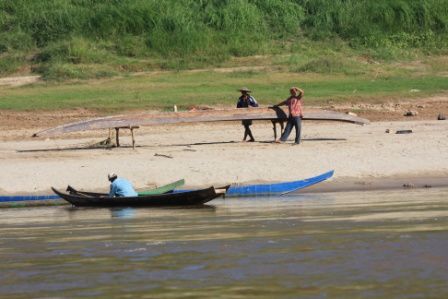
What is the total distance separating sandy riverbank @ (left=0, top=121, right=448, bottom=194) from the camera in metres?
20.5

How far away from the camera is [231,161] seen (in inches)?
848

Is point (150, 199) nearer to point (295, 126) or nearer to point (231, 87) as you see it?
point (295, 126)

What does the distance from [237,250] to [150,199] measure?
450 centimetres

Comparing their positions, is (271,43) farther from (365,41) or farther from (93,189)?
(93,189)

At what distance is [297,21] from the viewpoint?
35.6m

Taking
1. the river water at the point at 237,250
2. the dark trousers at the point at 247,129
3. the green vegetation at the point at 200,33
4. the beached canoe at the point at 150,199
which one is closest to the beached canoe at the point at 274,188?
the river water at the point at 237,250

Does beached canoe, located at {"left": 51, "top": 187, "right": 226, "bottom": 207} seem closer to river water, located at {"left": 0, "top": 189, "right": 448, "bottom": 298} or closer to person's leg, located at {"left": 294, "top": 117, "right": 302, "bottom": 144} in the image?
river water, located at {"left": 0, "top": 189, "right": 448, "bottom": 298}

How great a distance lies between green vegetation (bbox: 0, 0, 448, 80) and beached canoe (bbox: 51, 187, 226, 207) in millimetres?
13400

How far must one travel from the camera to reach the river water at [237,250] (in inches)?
453

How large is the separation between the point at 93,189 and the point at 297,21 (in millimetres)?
16443

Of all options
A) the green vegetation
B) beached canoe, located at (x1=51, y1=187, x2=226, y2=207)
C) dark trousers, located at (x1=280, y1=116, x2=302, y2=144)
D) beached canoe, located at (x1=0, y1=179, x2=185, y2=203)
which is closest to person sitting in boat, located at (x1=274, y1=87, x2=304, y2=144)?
dark trousers, located at (x1=280, y1=116, x2=302, y2=144)

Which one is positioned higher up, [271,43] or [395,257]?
[271,43]

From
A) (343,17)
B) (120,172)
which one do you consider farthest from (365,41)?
(120,172)

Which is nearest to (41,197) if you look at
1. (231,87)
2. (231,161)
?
(231,161)
